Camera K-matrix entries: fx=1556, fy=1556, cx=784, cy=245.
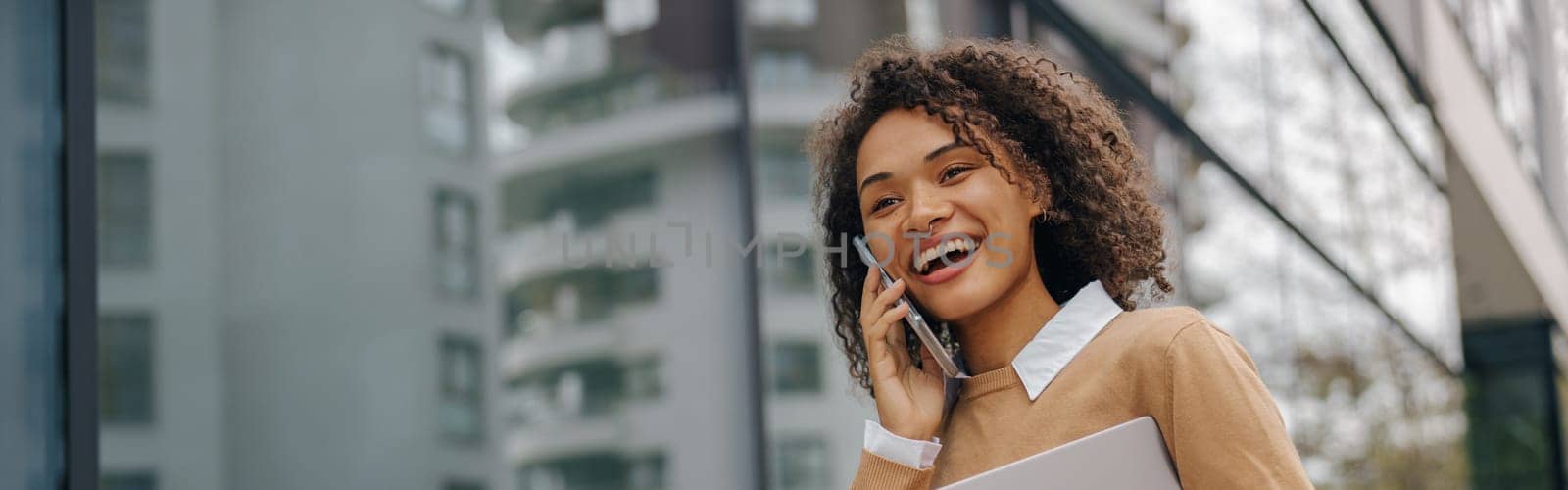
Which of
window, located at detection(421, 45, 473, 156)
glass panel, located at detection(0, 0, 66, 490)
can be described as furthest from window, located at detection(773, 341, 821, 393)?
glass panel, located at detection(0, 0, 66, 490)

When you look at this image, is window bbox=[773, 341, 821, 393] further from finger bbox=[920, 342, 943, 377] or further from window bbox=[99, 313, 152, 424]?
finger bbox=[920, 342, 943, 377]

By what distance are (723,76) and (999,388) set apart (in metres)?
3.42

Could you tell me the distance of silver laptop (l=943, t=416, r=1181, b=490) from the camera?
5.13 ft

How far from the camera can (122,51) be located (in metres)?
3.78

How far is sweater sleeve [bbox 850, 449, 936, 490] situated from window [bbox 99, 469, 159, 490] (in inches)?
98.0

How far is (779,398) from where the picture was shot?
5.05 metres

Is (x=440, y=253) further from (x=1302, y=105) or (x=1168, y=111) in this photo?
(x=1302, y=105)

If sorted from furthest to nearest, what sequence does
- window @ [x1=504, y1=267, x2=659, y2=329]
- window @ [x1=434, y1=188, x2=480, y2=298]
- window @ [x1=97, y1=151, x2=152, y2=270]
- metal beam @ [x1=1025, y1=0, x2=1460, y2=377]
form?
metal beam @ [x1=1025, y1=0, x2=1460, y2=377] → window @ [x1=504, y1=267, x2=659, y2=329] → window @ [x1=434, y1=188, x2=480, y2=298] → window @ [x1=97, y1=151, x2=152, y2=270]

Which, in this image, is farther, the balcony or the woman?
the balcony

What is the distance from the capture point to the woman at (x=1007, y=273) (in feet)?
5.33

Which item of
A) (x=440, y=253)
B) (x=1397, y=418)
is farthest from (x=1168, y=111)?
(x=1397, y=418)

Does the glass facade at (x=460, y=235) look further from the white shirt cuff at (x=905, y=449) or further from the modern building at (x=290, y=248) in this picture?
the white shirt cuff at (x=905, y=449)

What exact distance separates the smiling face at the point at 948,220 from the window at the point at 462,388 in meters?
2.77

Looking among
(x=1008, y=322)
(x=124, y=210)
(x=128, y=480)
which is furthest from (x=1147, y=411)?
(x=124, y=210)
